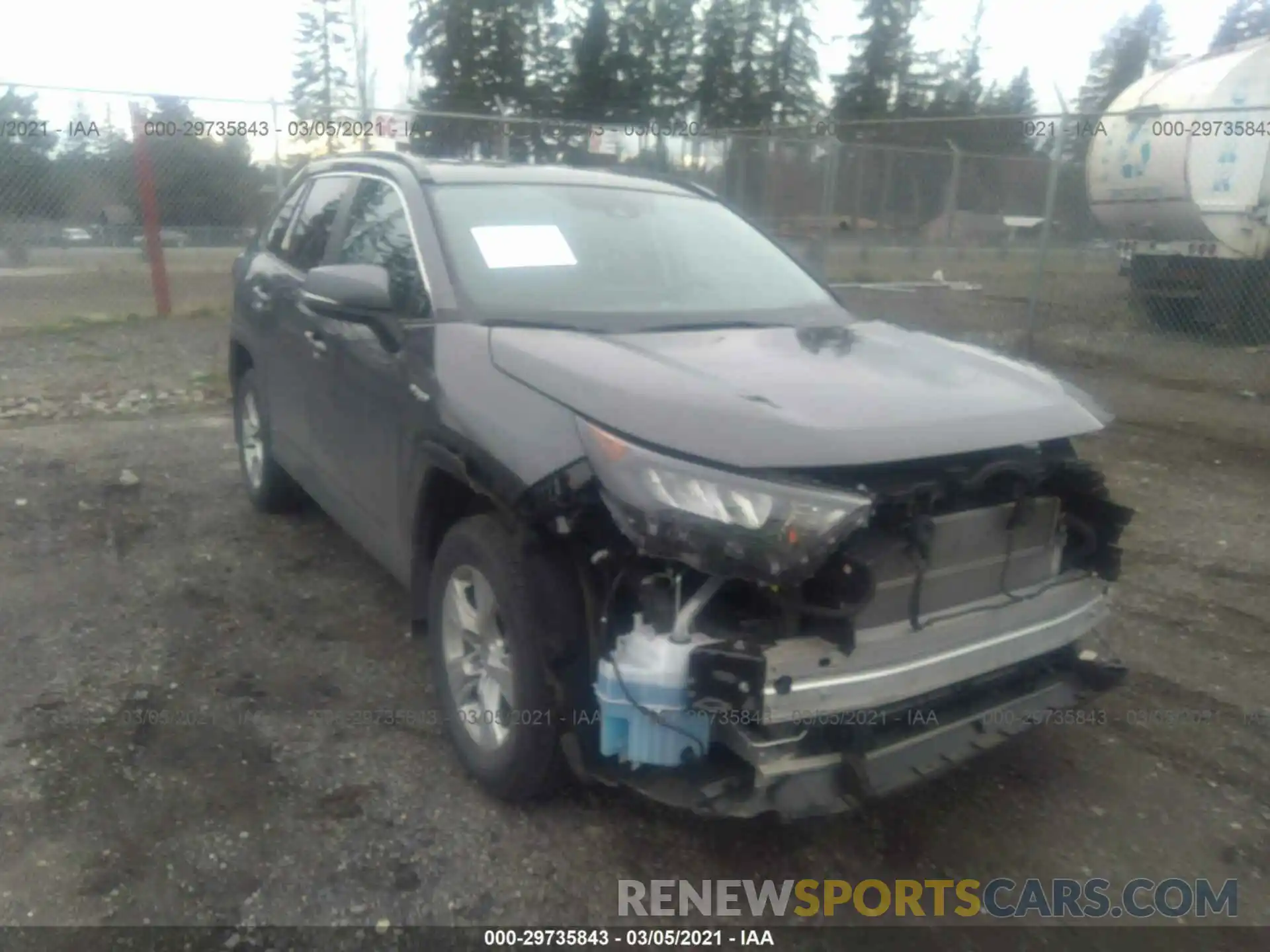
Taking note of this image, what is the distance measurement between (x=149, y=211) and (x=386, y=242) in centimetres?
858

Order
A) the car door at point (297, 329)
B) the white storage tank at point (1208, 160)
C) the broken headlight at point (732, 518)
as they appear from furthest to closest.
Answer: the white storage tank at point (1208, 160), the car door at point (297, 329), the broken headlight at point (732, 518)

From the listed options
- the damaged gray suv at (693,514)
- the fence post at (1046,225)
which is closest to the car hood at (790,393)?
the damaged gray suv at (693,514)

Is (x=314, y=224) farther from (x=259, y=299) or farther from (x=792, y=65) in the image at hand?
(x=792, y=65)

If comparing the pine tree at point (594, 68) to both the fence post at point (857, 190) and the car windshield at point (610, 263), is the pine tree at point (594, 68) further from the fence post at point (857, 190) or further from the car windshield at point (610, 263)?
the car windshield at point (610, 263)

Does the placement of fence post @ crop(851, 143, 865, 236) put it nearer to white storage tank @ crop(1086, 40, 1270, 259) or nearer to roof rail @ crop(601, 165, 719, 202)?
white storage tank @ crop(1086, 40, 1270, 259)

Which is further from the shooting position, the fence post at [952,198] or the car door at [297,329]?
the fence post at [952,198]

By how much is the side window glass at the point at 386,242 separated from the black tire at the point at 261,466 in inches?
49.9

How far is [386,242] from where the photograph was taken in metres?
3.76

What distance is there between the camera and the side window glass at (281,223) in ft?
16.3

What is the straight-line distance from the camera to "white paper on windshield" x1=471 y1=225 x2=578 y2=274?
3447 mm

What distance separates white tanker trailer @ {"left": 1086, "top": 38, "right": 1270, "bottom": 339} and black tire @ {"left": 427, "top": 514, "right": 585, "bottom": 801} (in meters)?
11.1

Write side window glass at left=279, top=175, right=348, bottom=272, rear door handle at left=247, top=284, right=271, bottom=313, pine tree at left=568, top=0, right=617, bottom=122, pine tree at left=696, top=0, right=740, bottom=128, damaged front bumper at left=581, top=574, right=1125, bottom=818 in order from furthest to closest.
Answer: pine tree at left=696, top=0, right=740, bottom=128 < pine tree at left=568, top=0, right=617, bottom=122 < rear door handle at left=247, top=284, right=271, bottom=313 < side window glass at left=279, top=175, right=348, bottom=272 < damaged front bumper at left=581, top=574, right=1125, bottom=818

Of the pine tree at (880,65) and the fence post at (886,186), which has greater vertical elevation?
the pine tree at (880,65)

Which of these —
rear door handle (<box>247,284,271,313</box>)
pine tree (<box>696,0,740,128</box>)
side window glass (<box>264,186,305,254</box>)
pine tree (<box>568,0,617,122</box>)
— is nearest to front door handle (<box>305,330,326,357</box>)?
rear door handle (<box>247,284,271,313</box>)
